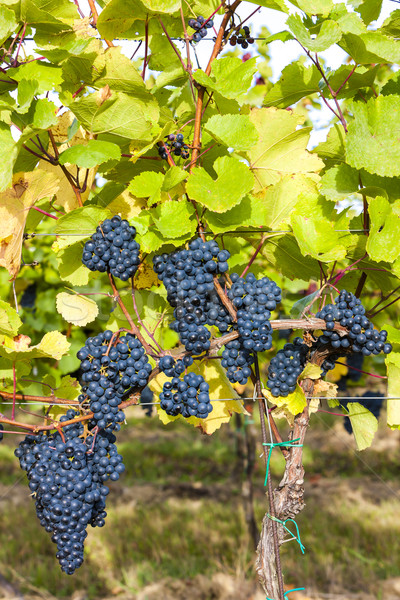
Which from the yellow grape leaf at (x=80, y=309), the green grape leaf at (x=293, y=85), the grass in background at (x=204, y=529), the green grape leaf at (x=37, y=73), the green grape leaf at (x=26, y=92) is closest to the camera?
the green grape leaf at (x=26, y=92)

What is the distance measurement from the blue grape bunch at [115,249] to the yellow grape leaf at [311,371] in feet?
1.67

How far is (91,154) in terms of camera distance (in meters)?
1.20

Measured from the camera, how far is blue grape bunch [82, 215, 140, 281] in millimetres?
1229

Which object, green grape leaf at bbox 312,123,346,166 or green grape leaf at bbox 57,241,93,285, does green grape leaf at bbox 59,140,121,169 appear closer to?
green grape leaf at bbox 57,241,93,285

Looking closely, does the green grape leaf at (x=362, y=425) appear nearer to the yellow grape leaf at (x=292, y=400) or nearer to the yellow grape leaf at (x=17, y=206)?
the yellow grape leaf at (x=292, y=400)

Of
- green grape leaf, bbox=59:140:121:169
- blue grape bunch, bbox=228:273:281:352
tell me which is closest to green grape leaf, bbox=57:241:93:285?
green grape leaf, bbox=59:140:121:169

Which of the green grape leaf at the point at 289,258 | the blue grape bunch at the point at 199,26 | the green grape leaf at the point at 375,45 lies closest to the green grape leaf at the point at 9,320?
the green grape leaf at the point at 289,258

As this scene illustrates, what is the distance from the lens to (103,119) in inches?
47.3

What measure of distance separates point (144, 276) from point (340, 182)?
1.94 ft

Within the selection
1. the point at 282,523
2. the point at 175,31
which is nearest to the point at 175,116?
the point at 175,31

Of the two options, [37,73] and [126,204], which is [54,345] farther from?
[37,73]

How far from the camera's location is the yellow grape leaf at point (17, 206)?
1.30 m

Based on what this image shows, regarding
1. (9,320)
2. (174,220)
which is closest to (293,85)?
(174,220)

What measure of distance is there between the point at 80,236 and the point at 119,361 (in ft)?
1.11
